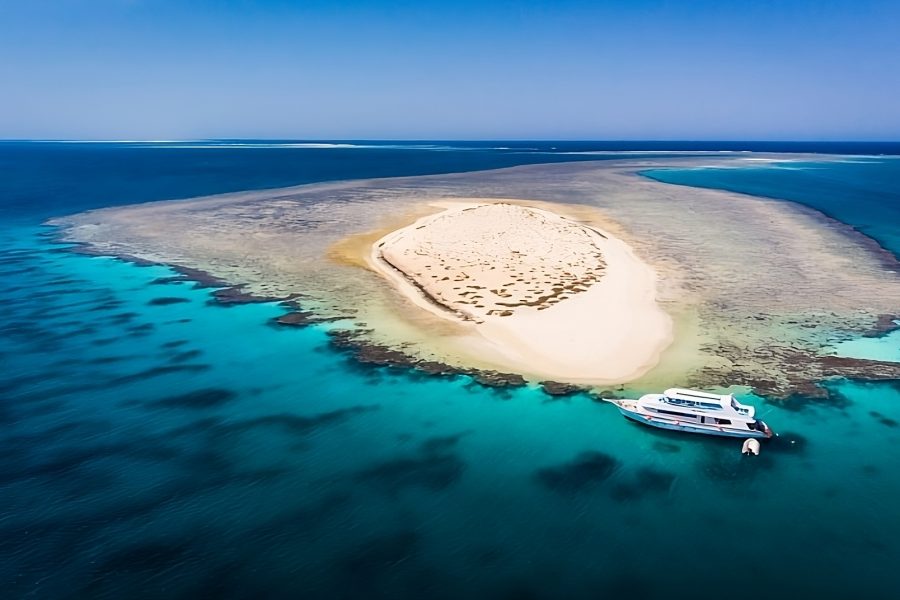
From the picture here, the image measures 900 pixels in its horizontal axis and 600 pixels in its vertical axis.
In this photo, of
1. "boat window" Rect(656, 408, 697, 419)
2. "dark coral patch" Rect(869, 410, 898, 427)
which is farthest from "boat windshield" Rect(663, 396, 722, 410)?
"dark coral patch" Rect(869, 410, 898, 427)

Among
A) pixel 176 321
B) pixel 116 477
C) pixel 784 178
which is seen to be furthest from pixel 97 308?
pixel 784 178

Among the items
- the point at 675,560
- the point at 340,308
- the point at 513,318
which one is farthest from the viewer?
the point at 340,308

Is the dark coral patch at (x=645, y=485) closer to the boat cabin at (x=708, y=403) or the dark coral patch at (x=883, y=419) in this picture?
the boat cabin at (x=708, y=403)

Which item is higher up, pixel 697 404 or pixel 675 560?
pixel 697 404

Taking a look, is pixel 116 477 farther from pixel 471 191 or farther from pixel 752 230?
pixel 471 191

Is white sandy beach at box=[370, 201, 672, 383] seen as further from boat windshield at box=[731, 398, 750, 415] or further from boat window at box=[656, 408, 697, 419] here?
boat windshield at box=[731, 398, 750, 415]

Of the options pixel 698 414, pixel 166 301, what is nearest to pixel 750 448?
pixel 698 414

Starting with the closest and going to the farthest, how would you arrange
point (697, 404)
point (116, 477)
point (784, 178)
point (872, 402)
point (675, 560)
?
point (675, 560) < point (116, 477) < point (697, 404) < point (872, 402) < point (784, 178)
